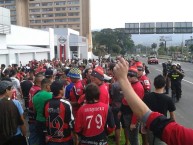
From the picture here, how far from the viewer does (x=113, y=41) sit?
103 m

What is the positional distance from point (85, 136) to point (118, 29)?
10100 centimetres

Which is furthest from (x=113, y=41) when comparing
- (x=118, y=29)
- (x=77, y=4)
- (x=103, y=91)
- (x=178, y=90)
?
(x=103, y=91)

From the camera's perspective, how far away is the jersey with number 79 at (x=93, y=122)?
4.07 meters

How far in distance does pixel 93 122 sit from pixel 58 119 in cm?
63

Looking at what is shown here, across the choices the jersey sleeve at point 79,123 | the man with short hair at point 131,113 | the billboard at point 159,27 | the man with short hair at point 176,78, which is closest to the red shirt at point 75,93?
the man with short hair at point 131,113

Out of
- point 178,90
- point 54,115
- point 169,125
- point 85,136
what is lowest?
point 178,90

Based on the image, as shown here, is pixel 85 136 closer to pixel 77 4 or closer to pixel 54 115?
pixel 54 115

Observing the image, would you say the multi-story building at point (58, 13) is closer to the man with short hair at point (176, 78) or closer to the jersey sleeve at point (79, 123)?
the man with short hair at point (176, 78)

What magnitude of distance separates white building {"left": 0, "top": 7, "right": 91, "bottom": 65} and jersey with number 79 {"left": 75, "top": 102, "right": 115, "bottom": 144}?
16858mm

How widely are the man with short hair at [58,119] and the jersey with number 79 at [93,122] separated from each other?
320 millimetres

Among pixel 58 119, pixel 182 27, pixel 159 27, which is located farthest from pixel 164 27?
pixel 58 119

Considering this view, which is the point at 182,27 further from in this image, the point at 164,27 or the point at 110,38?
the point at 110,38

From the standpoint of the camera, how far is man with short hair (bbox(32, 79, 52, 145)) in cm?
513

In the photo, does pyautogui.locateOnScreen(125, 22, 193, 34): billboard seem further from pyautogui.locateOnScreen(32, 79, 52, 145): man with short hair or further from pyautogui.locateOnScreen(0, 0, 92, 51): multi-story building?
pyautogui.locateOnScreen(32, 79, 52, 145): man with short hair
